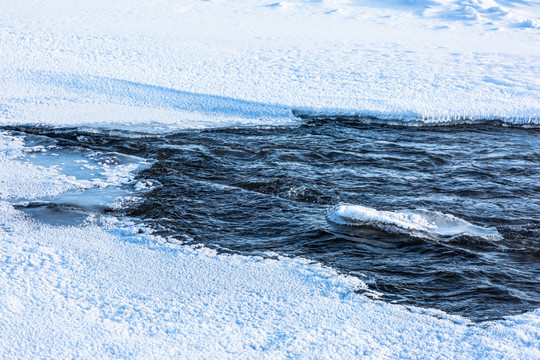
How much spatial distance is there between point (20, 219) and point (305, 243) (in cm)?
Answer: 189

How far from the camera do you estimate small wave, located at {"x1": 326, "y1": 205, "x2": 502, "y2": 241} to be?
13.3 ft

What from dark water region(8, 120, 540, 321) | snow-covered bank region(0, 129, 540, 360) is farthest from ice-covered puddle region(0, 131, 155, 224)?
snow-covered bank region(0, 129, 540, 360)

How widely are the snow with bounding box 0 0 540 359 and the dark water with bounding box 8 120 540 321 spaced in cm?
23

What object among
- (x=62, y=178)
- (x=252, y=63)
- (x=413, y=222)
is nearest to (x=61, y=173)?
(x=62, y=178)

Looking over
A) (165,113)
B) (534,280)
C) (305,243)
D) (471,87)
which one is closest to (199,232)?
(305,243)

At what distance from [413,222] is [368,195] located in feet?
1.96

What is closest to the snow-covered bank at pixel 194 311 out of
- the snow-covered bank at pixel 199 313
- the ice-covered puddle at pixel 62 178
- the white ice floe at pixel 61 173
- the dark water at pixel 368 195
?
the snow-covered bank at pixel 199 313

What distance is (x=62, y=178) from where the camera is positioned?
4.74 m

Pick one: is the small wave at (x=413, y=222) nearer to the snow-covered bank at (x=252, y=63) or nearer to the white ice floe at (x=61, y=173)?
the white ice floe at (x=61, y=173)

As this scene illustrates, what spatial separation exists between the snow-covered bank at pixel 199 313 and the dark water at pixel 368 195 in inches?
10.7

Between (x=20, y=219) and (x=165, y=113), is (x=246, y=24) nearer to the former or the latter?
(x=165, y=113)

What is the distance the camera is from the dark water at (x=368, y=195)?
138 inches

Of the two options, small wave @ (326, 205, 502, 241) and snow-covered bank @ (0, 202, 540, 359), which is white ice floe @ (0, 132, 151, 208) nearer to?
snow-covered bank @ (0, 202, 540, 359)

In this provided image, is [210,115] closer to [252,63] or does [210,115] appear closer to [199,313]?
[252,63]
